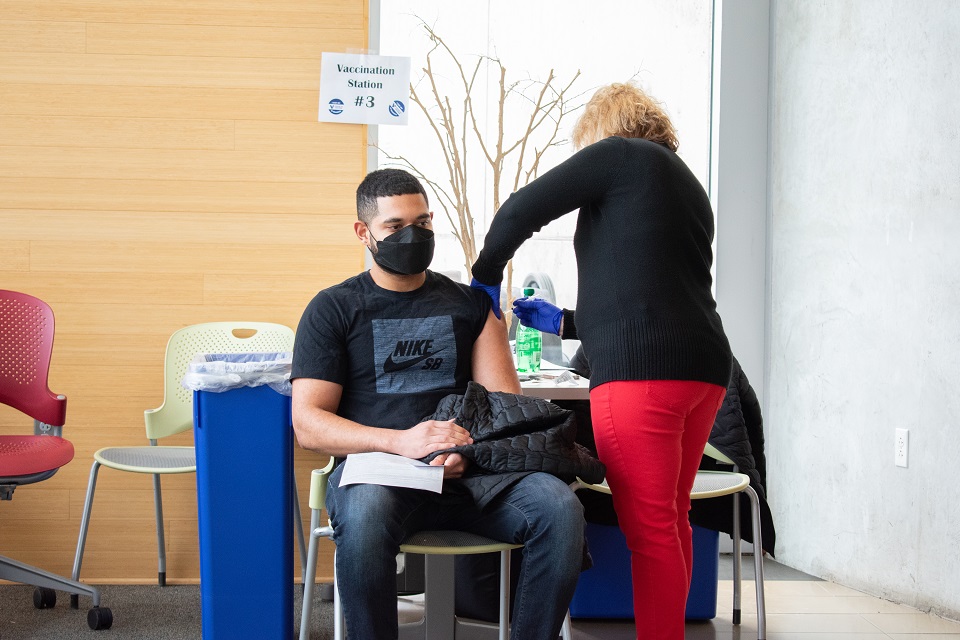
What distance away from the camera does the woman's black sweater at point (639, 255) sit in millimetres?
1673

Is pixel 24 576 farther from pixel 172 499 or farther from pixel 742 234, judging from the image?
pixel 742 234

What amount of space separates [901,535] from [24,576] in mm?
2639

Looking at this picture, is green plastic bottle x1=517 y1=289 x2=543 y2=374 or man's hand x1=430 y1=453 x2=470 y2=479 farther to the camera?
green plastic bottle x1=517 y1=289 x2=543 y2=374

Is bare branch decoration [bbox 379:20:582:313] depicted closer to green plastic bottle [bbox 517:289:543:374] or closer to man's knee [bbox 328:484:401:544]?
green plastic bottle [bbox 517:289:543:374]

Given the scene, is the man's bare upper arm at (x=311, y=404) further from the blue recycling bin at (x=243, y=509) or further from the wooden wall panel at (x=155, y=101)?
the wooden wall panel at (x=155, y=101)

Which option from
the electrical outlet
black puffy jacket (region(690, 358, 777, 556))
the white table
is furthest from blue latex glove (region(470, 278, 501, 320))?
the electrical outlet

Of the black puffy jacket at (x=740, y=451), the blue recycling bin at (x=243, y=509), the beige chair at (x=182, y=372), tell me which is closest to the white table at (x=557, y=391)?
the black puffy jacket at (x=740, y=451)

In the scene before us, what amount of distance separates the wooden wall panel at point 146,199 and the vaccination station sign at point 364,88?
0.15 feet

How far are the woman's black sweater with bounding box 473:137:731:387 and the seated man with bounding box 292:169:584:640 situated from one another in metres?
0.32


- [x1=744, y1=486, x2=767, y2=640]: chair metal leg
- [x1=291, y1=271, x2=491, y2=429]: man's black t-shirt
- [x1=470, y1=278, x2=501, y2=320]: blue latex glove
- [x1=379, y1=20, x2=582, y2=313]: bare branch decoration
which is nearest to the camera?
[x1=291, y1=271, x2=491, y2=429]: man's black t-shirt

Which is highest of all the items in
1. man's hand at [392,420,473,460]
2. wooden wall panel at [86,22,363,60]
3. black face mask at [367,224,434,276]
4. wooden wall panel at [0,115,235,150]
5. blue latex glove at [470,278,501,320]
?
wooden wall panel at [86,22,363,60]

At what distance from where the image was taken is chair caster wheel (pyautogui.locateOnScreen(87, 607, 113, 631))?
2363 mm

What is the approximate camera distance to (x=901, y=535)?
8.90 ft

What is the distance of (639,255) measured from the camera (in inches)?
66.0
